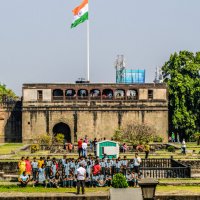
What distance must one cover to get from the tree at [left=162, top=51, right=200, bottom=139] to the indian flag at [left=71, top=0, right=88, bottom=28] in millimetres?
10872

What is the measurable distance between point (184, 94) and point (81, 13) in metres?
13.3

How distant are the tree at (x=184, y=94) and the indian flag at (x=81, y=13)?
1087 cm

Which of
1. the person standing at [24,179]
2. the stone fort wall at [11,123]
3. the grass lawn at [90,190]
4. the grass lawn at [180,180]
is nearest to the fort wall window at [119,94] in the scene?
the stone fort wall at [11,123]

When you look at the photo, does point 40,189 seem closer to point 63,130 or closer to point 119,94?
point 63,130

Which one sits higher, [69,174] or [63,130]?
[63,130]

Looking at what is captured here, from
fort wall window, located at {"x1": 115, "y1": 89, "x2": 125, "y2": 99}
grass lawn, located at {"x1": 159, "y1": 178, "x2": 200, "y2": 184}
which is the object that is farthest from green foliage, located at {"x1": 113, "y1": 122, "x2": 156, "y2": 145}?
grass lawn, located at {"x1": 159, "y1": 178, "x2": 200, "y2": 184}

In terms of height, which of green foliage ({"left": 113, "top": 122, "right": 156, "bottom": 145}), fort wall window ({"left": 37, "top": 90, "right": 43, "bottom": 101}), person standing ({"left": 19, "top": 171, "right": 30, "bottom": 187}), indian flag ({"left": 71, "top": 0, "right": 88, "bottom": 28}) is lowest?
person standing ({"left": 19, "top": 171, "right": 30, "bottom": 187})

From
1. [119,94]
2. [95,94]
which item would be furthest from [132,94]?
[95,94]

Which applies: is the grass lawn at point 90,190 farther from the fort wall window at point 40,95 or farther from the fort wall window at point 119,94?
the fort wall window at point 119,94

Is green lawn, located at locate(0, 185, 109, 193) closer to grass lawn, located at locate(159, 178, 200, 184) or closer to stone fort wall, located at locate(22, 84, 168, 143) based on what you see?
grass lawn, located at locate(159, 178, 200, 184)

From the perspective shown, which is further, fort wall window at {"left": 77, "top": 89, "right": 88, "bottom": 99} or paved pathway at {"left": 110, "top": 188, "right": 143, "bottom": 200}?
fort wall window at {"left": 77, "top": 89, "right": 88, "bottom": 99}

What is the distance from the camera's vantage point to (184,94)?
6512cm

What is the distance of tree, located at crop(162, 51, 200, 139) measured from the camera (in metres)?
64.9

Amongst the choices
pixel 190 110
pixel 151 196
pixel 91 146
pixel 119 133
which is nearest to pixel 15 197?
pixel 151 196
